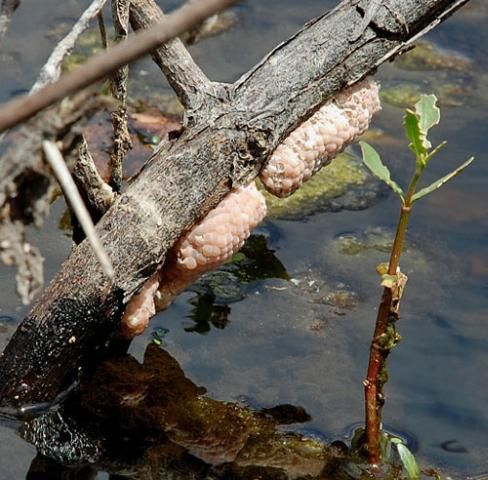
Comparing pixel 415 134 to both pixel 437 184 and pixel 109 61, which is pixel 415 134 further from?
pixel 109 61

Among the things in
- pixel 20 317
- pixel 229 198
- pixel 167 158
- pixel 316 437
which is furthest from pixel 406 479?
pixel 20 317

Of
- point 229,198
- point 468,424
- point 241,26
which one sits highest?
point 229,198

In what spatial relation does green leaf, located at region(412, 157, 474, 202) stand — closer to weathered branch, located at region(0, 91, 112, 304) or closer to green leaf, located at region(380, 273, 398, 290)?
→ green leaf, located at region(380, 273, 398, 290)

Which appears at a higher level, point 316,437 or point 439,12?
point 439,12

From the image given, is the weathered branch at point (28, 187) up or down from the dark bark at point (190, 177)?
up

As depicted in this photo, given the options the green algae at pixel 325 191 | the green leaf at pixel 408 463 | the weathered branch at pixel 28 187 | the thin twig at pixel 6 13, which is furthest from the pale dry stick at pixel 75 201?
the green algae at pixel 325 191

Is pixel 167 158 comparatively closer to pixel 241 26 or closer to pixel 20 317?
pixel 20 317

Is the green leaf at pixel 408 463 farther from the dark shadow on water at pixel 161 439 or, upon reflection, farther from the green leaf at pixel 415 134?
the green leaf at pixel 415 134

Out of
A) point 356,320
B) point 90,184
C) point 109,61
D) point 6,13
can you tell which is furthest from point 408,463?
point 109,61
